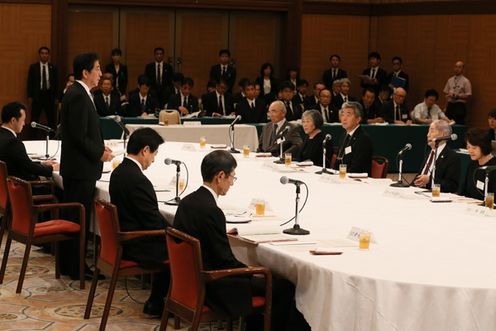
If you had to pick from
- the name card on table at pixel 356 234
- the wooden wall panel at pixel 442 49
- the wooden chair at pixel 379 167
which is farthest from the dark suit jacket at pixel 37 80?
the name card on table at pixel 356 234

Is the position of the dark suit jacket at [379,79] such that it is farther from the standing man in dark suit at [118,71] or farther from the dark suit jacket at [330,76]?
the standing man in dark suit at [118,71]

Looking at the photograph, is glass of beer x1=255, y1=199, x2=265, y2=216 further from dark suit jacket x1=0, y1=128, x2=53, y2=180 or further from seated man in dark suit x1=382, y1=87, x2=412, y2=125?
seated man in dark suit x1=382, y1=87, x2=412, y2=125

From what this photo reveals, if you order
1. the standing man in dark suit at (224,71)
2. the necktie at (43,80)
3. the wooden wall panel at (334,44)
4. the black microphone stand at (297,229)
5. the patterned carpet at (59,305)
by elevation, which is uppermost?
the wooden wall panel at (334,44)

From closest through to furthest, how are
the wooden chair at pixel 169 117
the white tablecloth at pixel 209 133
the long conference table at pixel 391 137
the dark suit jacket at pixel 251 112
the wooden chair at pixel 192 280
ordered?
the wooden chair at pixel 192 280
the white tablecloth at pixel 209 133
the wooden chair at pixel 169 117
the long conference table at pixel 391 137
the dark suit jacket at pixel 251 112

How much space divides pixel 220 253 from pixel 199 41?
14525mm

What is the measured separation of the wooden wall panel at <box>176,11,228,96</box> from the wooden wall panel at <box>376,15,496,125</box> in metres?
3.33

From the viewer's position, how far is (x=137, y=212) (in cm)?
664

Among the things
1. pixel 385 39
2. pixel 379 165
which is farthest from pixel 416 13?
pixel 379 165

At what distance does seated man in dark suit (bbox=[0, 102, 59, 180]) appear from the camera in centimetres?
874

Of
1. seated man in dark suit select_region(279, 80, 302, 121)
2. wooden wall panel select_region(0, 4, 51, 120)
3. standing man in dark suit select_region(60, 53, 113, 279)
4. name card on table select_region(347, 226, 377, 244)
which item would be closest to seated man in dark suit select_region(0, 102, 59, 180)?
standing man in dark suit select_region(60, 53, 113, 279)

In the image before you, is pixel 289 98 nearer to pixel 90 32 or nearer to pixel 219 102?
pixel 219 102

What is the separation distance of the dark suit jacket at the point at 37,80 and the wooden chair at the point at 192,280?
12.4 meters

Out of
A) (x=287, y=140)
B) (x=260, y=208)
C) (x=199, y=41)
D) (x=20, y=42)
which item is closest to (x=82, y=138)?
(x=260, y=208)

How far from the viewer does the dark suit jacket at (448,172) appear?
8.70 meters
